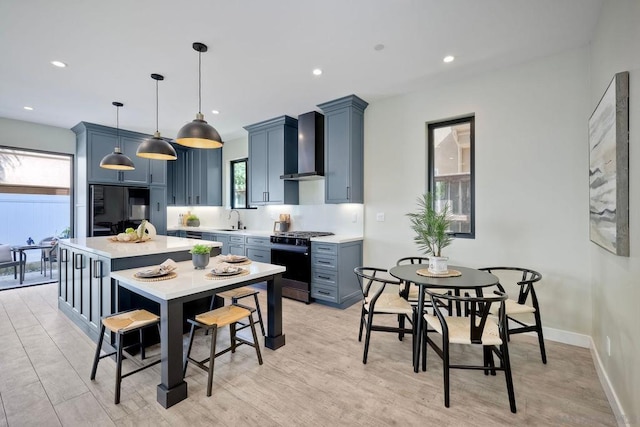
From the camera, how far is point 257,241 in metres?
4.79

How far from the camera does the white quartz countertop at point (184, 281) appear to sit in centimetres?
194

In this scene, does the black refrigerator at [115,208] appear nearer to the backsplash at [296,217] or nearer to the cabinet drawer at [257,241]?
the backsplash at [296,217]

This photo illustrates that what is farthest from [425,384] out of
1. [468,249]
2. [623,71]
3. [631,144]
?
[623,71]


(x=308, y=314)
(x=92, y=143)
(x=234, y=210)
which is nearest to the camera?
(x=308, y=314)

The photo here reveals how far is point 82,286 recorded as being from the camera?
3123 mm

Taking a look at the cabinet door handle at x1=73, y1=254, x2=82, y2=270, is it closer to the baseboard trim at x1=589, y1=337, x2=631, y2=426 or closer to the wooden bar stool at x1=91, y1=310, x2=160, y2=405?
the wooden bar stool at x1=91, y1=310, x2=160, y2=405

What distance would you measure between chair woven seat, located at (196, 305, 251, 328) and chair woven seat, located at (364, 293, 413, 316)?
1.11 metres

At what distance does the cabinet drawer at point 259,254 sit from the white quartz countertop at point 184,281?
2.01m

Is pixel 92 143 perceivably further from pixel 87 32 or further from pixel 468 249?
pixel 468 249

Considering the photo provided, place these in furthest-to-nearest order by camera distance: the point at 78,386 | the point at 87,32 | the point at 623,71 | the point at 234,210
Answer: the point at 234,210 → the point at 87,32 → the point at 78,386 → the point at 623,71

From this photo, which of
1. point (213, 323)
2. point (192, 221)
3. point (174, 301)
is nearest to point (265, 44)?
point (174, 301)

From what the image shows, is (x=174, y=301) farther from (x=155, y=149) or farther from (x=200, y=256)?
(x=155, y=149)

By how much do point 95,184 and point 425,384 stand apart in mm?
5934

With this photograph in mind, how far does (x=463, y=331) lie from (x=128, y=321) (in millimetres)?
2382
